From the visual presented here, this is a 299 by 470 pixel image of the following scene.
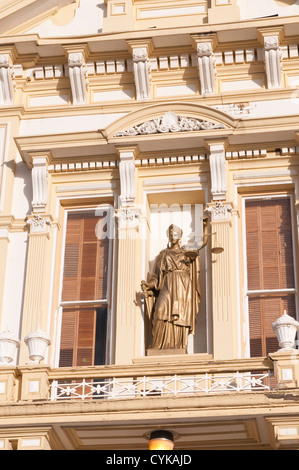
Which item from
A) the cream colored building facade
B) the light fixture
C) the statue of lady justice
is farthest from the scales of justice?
the light fixture

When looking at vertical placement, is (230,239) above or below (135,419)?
above

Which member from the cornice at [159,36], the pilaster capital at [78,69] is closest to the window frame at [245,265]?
the cornice at [159,36]

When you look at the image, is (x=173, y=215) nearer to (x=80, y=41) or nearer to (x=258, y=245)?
(x=258, y=245)

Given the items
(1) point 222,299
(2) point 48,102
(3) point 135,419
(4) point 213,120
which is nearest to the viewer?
(3) point 135,419

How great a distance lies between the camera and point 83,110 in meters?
20.0

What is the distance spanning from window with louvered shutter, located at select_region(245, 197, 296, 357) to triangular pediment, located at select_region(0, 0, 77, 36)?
5.25 meters

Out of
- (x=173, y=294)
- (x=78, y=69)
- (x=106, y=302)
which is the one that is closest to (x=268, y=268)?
(x=173, y=294)

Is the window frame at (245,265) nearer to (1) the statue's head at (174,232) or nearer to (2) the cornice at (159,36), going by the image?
(1) the statue's head at (174,232)

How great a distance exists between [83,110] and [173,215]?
8.11 feet

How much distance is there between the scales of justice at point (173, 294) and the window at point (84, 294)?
0.89m

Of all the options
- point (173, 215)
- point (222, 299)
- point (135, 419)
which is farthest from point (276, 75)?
point (135, 419)

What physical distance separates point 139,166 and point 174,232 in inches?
54.2

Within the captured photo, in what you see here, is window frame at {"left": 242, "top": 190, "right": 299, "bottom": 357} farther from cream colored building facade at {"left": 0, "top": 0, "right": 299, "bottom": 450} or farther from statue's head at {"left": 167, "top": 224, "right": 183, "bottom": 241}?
statue's head at {"left": 167, "top": 224, "right": 183, "bottom": 241}

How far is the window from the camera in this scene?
1828 cm
